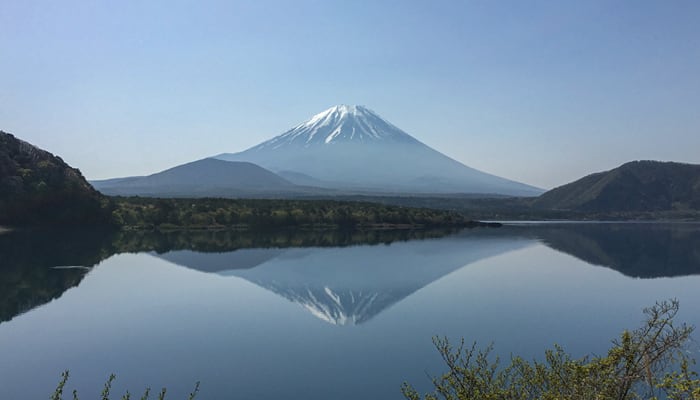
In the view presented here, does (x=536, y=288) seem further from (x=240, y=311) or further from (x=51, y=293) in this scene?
(x=51, y=293)

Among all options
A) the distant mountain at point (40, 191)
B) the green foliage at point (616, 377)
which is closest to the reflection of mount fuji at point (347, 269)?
the green foliage at point (616, 377)

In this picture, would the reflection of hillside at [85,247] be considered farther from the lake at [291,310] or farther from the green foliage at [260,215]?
the green foliage at [260,215]

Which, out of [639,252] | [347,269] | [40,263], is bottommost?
[347,269]

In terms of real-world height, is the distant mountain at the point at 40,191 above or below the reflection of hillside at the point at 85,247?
above

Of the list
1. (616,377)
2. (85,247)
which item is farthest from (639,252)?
(85,247)

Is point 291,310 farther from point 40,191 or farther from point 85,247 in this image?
point 40,191

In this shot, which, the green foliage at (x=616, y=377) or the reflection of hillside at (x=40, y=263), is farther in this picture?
the reflection of hillside at (x=40, y=263)

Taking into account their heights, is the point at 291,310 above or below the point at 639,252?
below
